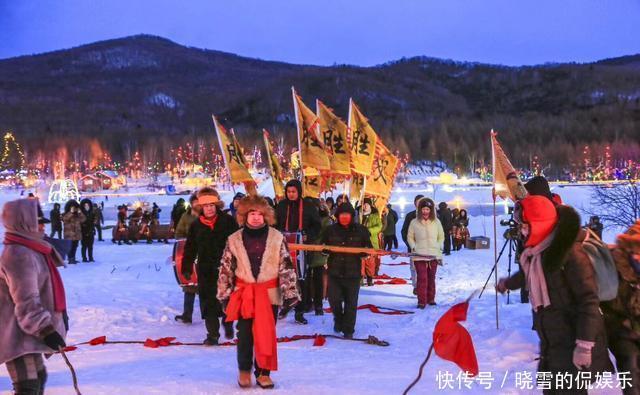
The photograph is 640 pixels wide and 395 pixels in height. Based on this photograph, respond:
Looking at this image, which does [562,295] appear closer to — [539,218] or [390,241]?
[539,218]

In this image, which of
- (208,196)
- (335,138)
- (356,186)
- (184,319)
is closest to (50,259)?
(208,196)

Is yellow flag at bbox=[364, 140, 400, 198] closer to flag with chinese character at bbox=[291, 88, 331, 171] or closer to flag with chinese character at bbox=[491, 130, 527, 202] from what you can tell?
flag with chinese character at bbox=[291, 88, 331, 171]

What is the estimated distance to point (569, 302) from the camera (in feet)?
13.0

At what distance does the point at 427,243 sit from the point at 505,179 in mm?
2327

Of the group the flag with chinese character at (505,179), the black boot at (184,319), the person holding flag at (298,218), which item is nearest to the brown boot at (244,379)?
the person holding flag at (298,218)

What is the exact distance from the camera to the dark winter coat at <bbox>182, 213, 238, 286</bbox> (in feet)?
23.6

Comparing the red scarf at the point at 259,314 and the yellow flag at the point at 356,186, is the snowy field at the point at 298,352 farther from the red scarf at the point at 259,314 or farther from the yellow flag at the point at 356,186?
the yellow flag at the point at 356,186

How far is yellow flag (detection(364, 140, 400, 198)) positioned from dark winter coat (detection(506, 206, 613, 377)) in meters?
8.91

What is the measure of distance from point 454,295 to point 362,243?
12.0ft

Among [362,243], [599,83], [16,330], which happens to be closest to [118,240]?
[362,243]

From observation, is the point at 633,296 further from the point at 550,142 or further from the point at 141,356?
the point at 550,142

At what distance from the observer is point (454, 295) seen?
11.4 m

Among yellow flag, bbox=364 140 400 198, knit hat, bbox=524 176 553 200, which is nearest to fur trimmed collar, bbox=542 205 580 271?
knit hat, bbox=524 176 553 200

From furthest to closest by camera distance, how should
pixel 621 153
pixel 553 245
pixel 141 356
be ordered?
pixel 621 153 < pixel 141 356 < pixel 553 245
